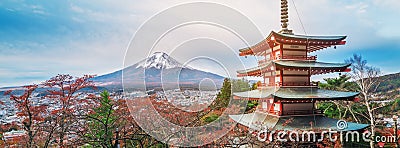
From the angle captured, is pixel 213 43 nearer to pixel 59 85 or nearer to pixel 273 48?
pixel 59 85

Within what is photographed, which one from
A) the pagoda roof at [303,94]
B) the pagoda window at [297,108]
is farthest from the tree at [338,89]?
the pagoda window at [297,108]

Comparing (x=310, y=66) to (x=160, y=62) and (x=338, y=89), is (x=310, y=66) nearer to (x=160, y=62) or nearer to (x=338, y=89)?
(x=160, y=62)

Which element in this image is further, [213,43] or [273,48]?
[273,48]

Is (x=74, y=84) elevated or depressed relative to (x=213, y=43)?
depressed

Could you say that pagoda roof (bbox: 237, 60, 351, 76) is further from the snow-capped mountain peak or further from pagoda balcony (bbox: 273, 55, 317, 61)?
the snow-capped mountain peak

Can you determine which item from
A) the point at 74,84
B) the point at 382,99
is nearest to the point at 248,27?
the point at 74,84

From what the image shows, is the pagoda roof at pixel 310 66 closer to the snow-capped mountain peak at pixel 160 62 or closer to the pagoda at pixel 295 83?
the pagoda at pixel 295 83

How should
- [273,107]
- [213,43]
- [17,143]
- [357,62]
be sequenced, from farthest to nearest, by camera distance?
[357,62], [273,107], [17,143], [213,43]
